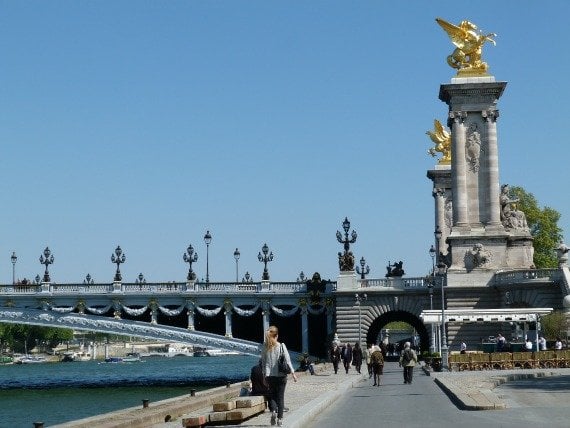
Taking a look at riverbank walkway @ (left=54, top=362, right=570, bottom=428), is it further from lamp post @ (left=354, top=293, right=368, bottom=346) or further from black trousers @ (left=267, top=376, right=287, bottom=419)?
lamp post @ (left=354, top=293, right=368, bottom=346)

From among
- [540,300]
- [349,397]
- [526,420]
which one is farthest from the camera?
[540,300]

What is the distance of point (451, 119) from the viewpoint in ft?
251

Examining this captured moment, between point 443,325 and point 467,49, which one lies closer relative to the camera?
point 443,325

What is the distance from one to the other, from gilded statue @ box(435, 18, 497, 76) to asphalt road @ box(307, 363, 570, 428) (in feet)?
122

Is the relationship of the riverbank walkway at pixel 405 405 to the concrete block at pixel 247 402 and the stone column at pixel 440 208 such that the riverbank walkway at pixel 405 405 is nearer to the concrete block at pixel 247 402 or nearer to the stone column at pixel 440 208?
the concrete block at pixel 247 402

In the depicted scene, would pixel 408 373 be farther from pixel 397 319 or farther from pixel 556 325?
pixel 397 319

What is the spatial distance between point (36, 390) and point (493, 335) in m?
31.3

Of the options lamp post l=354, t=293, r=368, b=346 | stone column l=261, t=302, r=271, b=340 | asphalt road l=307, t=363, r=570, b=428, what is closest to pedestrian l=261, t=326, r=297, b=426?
asphalt road l=307, t=363, r=570, b=428

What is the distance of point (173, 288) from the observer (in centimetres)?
8456

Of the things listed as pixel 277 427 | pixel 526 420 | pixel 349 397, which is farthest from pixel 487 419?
pixel 349 397

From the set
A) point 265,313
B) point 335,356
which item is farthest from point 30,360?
point 335,356

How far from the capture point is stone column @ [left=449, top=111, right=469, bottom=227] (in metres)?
75.4

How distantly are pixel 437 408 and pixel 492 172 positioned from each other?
4695 cm

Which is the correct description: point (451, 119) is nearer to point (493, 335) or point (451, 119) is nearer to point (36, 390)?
point (493, 335)
